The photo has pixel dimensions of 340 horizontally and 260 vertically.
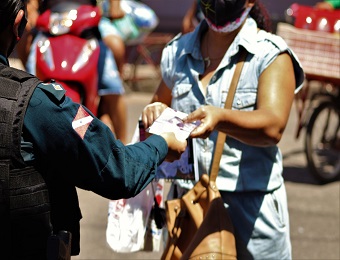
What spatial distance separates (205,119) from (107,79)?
10.3 ft

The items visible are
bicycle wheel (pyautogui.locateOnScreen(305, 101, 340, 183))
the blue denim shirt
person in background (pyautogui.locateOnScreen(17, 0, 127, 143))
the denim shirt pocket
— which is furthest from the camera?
bicycle wheel (pyautogui.locateOnScreen(305, 101, 340, 183))

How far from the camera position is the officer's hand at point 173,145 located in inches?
114

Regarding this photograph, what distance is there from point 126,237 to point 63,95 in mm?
1209

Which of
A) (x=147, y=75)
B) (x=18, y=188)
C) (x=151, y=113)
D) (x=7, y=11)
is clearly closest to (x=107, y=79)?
(x=151, y=113)

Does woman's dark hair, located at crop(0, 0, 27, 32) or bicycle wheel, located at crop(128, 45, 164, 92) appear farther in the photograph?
bicycle wheel, located at crop(128, 45, 164, 92)

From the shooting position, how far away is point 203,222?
3.27 m

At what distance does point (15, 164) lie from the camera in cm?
236

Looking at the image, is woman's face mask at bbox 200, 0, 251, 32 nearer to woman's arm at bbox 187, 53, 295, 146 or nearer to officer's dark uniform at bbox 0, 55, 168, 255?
woman's arm at bbox 187, 53, 295, 146

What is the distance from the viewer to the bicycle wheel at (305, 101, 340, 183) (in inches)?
316

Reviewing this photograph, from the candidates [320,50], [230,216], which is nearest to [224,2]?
[230,216]

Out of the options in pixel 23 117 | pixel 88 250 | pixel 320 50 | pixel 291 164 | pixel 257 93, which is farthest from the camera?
pixel 291 164

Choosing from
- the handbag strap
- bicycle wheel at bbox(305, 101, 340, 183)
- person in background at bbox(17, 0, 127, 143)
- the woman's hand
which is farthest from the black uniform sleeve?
bicycle wheel at bbox(305, 101, 340, 183)

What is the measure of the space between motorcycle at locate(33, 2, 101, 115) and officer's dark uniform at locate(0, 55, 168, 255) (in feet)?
10.5

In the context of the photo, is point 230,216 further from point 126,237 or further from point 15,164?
point 15,164
